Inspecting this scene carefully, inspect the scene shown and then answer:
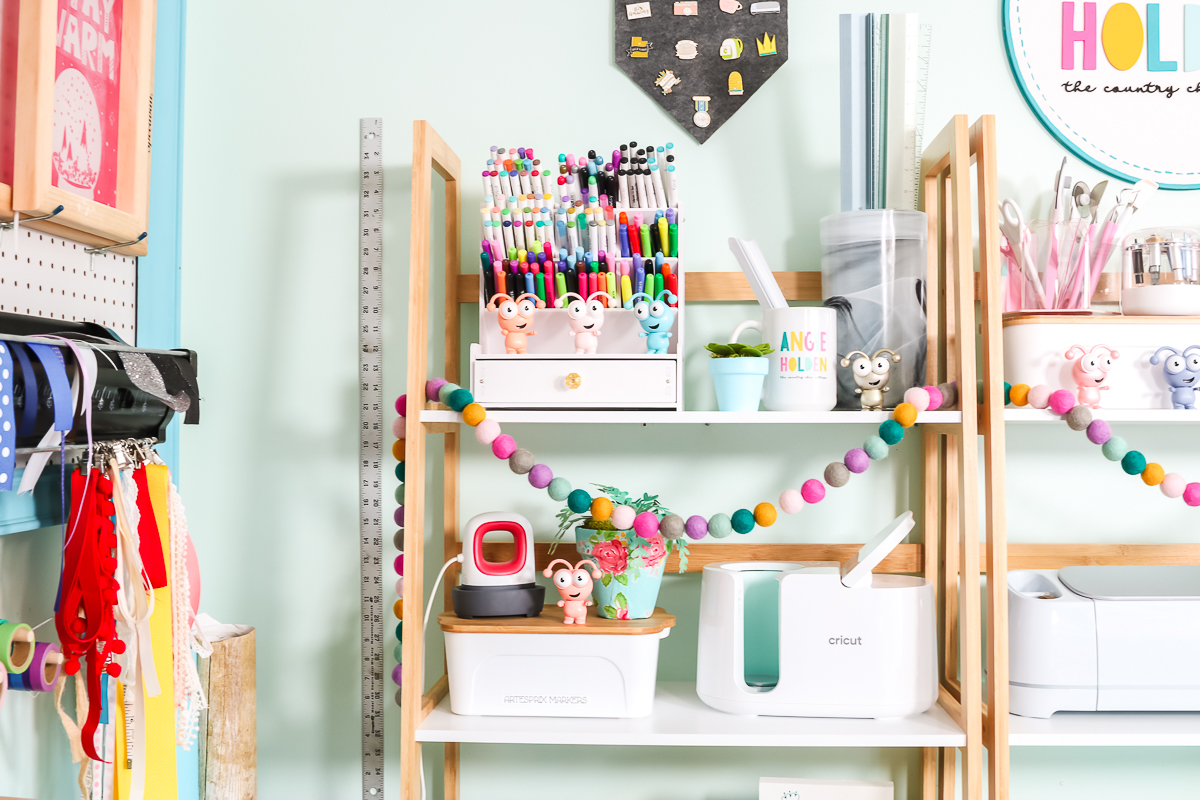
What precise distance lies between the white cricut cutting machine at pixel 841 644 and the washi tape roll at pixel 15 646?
2.81ft

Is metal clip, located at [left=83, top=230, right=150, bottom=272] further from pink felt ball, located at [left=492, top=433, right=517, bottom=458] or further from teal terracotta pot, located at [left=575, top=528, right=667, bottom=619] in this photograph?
teal terracotta pot, located at [left=575, top=528, right=667, bottom=619]

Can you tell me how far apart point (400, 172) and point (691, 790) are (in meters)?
1.18

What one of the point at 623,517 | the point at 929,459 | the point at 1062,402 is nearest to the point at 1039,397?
the point at 1062,402

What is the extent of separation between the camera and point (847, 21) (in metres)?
1.29

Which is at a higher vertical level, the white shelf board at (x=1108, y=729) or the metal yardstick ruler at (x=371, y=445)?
the metal yardstick ruler at (x=371, y=445)

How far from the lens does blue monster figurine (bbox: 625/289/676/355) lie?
1.19m

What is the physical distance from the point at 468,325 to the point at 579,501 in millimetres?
450

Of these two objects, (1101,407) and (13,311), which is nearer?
(13,311)

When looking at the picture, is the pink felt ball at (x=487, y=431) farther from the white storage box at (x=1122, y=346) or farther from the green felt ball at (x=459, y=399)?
the white storage box at (x=1122, y=346)

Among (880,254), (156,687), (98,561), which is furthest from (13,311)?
(880,254)

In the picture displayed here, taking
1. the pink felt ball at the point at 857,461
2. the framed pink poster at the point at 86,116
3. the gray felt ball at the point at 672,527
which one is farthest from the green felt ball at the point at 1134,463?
the framed pink poster at the point at 86,116

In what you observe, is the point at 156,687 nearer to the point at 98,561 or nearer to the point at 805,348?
the point at 98,561

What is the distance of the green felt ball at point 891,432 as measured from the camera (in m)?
1.11

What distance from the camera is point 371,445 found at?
1450 millimetres
